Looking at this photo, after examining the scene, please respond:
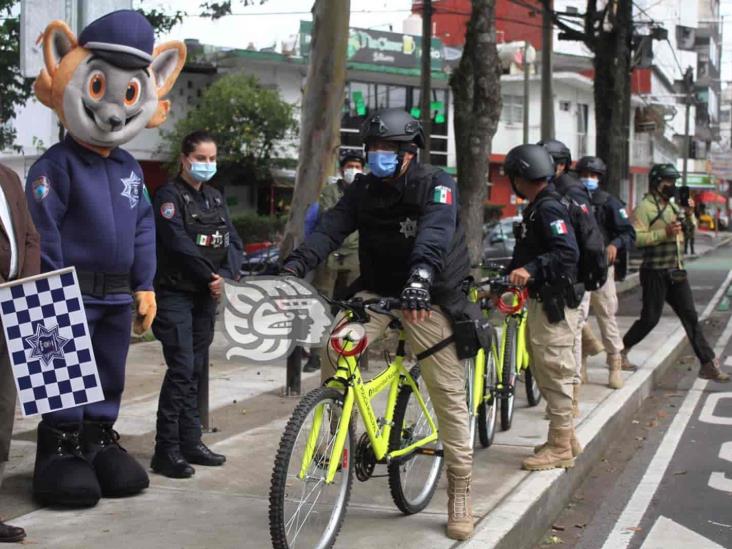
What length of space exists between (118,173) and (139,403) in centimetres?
312

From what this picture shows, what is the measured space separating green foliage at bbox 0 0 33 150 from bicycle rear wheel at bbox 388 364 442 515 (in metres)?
9.76

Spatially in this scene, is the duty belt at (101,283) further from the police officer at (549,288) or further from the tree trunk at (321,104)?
the tree trunk at (321,104)

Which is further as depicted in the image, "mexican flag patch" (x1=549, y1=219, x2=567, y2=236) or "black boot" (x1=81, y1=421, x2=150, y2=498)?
"mexican flag patch" (x1=549, y1=219, x2=567, y2=236)

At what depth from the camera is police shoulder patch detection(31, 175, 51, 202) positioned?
548cm

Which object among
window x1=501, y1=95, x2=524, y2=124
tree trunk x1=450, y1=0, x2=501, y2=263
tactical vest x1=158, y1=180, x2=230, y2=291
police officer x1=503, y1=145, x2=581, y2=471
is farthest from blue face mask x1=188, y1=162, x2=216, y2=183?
window x1=501, y1=95, x2=524, y2=124

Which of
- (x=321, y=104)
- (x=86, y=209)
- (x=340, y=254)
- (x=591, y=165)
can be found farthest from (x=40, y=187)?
(x=321, y=104)

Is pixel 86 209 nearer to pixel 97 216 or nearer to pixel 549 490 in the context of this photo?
pixel 97 216

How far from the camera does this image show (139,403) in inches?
337

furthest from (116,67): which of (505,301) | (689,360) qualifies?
(689,360)

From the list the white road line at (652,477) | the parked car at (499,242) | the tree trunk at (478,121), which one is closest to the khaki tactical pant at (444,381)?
the white road line at (652,477)

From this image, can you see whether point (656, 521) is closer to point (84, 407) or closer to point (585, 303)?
point (585, 303)

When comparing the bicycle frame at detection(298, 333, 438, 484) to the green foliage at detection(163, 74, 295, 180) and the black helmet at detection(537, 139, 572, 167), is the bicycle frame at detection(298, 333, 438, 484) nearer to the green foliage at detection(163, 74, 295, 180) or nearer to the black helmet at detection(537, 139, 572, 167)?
the black helmet at detection(537, 139, 572, 167)

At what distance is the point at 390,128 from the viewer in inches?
205

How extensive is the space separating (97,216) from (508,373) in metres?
3.35
